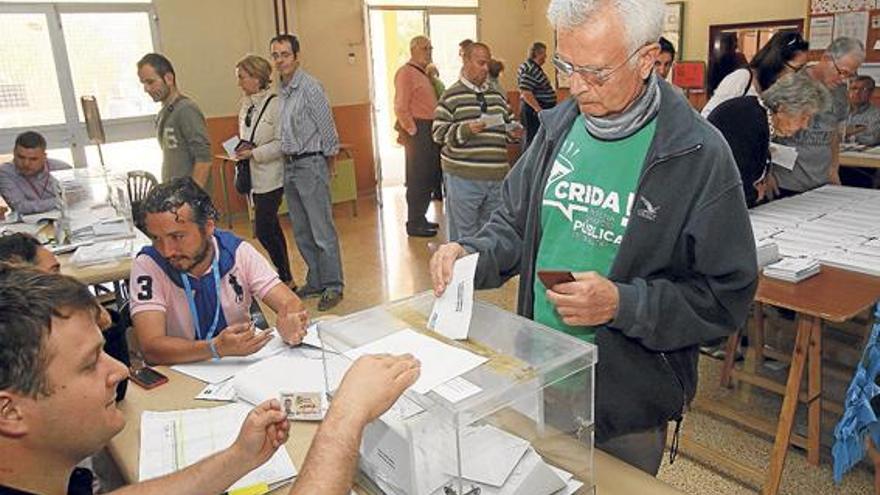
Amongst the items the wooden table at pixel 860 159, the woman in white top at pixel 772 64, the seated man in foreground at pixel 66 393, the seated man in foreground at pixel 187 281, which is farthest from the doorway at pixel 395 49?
the seated man in foreground at pixel 66 393

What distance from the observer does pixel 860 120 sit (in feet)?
17.0

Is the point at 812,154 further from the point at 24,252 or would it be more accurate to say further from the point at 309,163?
the point at 24,252

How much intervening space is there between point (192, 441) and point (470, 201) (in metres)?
2.67

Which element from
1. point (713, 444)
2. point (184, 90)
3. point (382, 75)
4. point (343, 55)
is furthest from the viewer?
point (382, 75)

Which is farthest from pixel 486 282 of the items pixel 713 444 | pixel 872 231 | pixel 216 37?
pixel 216 37

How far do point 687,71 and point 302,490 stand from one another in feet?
22.6

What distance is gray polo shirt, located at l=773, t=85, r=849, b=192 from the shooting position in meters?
3.30

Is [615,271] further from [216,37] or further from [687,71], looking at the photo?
[687,71]

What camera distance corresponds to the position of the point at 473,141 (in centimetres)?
379

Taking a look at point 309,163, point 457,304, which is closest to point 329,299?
point 309,163

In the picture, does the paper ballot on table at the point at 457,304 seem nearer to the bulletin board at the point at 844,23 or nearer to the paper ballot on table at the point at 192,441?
the paper ballot on table at the point at 192,441

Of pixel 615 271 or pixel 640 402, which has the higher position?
pixel 615 271

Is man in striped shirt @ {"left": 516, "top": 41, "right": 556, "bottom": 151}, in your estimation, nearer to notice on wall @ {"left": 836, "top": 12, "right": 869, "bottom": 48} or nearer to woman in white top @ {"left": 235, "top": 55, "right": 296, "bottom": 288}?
notice on wall @ {"left": 836, "top": 12, "right": 869, "bottom": 48}

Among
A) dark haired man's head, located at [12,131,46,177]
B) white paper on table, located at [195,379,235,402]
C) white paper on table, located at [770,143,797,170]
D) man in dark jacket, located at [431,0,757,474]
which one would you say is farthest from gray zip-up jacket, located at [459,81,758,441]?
dark haired man's head, located at [12,131,46,177]
